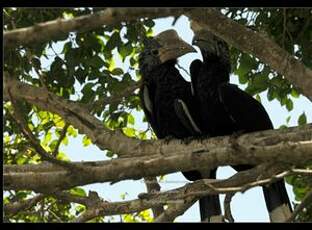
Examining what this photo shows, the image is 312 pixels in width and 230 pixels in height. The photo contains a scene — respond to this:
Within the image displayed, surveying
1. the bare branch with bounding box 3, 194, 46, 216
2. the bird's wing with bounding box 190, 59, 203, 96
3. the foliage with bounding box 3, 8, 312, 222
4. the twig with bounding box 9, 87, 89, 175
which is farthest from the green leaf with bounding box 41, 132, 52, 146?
the twig with bounding box 9, 87, 89, 175

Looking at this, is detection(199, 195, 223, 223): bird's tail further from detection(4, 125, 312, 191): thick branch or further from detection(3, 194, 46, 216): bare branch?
detection(3, 194, 46, 216): bare branch

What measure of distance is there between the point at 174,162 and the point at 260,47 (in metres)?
1.08

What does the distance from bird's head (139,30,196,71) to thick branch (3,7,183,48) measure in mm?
2748

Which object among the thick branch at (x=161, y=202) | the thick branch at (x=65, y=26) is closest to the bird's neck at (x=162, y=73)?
the thick branch at (x=161, y=202)

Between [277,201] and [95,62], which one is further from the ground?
[95,62]

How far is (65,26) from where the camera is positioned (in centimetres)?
244

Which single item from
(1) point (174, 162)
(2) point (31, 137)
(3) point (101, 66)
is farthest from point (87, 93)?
(2) point (31, 137)

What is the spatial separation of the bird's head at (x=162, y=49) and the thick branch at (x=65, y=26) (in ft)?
9.02

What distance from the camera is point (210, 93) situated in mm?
4801

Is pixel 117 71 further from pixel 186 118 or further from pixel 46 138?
pixel 46 138

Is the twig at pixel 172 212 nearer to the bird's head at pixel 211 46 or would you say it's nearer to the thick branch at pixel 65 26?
the thick branch at pixel 65 26

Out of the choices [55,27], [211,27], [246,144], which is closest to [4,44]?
[55,27]

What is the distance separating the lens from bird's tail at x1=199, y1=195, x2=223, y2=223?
4.75m
